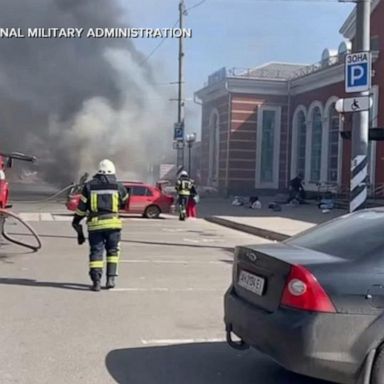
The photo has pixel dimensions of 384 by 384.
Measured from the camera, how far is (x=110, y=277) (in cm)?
857

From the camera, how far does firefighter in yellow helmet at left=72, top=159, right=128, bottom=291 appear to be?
836 cm

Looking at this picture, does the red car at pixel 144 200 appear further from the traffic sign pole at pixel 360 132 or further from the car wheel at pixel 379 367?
the car wheel at pixel 379 367

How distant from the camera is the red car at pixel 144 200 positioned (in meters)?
22.6

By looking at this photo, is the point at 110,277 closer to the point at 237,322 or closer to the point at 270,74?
the point at 237,322

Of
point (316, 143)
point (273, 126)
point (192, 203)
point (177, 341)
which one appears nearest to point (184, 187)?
point (192, 203)

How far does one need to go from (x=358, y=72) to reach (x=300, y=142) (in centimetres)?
2809

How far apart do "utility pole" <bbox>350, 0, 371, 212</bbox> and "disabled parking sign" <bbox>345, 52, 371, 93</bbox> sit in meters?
0.17

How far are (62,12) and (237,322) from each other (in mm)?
39377

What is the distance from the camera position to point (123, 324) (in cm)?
667

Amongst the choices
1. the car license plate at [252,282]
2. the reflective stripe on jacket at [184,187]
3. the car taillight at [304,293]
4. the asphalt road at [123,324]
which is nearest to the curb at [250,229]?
the reflective stripe on jacket at [184,187]

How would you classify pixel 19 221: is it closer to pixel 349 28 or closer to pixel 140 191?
pixel 140 191

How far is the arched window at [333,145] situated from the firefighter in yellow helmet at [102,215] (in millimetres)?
26628

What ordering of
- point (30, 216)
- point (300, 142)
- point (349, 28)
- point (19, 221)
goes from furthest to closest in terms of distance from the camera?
point (300, 142) → point (349, 28) → point (30, 216) → point (19, 221)

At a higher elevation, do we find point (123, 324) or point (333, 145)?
point (333, 145)
